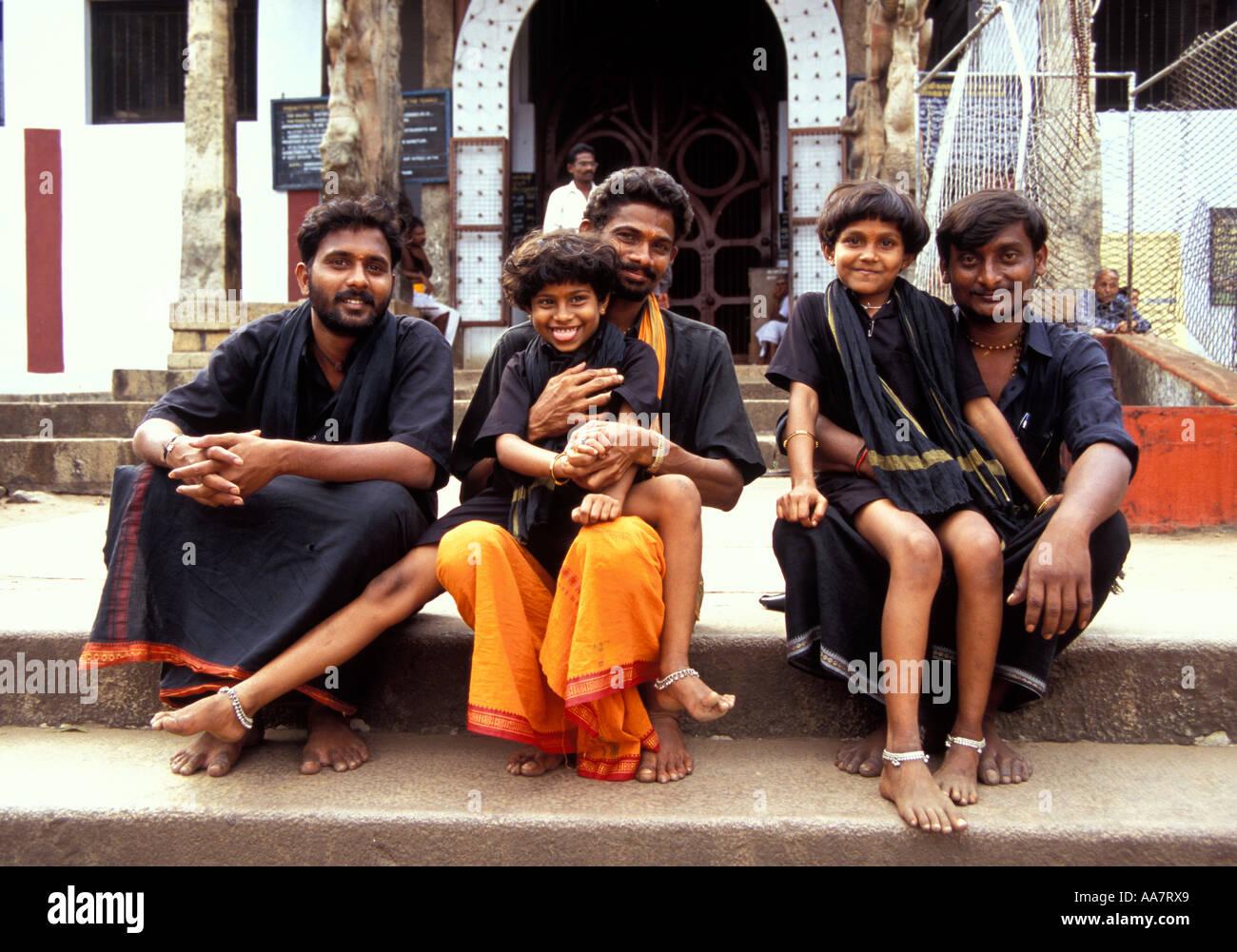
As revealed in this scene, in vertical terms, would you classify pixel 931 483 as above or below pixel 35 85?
below

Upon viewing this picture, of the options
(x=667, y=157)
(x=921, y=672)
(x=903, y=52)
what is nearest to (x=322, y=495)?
(x=921, y=672)

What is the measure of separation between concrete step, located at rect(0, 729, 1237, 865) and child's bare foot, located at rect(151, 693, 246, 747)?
14cm

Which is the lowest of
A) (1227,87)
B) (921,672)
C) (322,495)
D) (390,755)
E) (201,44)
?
(390,755)

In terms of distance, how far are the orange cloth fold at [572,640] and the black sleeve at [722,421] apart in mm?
436

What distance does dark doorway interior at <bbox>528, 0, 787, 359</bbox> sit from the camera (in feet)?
32.4

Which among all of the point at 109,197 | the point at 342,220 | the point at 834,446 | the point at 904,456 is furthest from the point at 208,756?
the point at 109,197

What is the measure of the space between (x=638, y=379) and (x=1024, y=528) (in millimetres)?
978

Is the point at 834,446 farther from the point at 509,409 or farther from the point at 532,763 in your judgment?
the point at 532,763

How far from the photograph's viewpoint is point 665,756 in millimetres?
2355

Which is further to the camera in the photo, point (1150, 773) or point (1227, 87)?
point (1227, 87)

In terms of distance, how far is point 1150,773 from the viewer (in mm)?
2342

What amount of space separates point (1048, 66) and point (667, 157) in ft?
12.2

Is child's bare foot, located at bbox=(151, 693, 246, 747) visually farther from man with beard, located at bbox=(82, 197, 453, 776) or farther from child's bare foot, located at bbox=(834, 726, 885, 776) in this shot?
child's bare foot, located at bbox=(834, 726, 885, 776)
